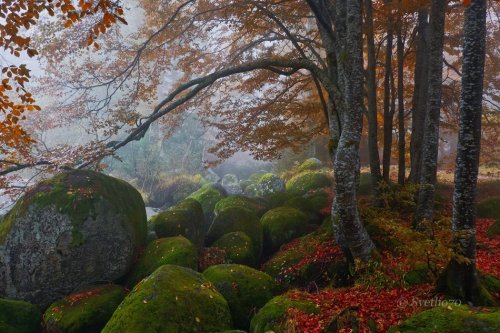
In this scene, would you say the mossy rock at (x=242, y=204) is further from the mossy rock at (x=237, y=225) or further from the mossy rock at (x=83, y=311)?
the mossy rock at (x=83, y=311)

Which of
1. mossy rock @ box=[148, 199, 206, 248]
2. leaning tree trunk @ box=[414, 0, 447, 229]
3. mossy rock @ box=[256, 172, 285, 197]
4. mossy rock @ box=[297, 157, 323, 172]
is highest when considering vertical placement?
leaning tree trunk @ box=[414, 0, 447, 229]

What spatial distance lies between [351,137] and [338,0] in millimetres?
2982

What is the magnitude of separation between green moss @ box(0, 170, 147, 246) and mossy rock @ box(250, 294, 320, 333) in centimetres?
426

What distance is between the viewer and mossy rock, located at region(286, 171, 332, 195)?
47.7 ft

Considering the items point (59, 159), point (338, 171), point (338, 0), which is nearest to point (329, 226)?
point (338, 171)

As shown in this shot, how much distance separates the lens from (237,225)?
1021 cm

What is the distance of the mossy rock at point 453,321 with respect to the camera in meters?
3.12

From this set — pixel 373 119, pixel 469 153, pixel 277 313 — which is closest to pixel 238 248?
pixel 277 313

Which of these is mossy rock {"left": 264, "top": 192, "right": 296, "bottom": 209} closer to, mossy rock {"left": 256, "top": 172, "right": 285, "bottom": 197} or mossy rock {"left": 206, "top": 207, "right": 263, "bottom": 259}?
mossy rock {"left": 206, "top": 207, "right": 263, "bottom": 259}

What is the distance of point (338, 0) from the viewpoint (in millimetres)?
7008

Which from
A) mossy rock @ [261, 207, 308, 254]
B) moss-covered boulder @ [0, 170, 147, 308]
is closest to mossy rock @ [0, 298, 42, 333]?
moss-covered boulder @ [0, 170, 147, 308]

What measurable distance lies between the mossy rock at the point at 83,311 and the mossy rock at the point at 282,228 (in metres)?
4.63

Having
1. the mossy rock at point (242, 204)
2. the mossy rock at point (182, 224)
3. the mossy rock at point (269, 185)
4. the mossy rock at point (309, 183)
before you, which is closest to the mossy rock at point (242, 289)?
the mossy rock at point (182, 224)

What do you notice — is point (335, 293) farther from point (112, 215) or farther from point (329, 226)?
point (112, 215)
